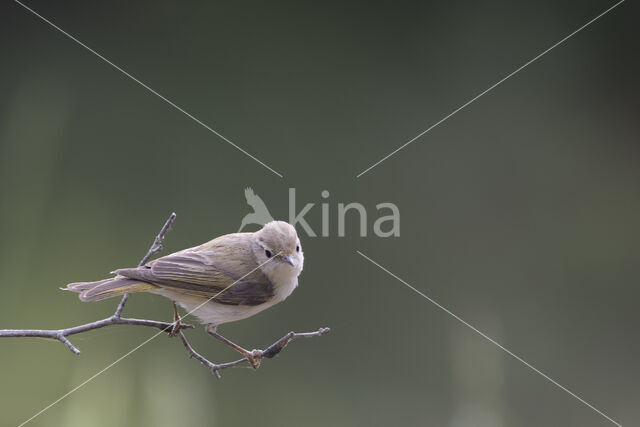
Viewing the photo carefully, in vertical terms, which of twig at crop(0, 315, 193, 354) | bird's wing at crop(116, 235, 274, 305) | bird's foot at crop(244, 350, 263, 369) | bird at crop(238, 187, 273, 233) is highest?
bird at crop(238, 187, 273, 233)

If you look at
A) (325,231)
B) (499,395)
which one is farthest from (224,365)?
(499,395)

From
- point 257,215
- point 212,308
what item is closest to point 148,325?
point 212,308

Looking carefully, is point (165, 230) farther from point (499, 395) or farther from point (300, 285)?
point (499, 395)

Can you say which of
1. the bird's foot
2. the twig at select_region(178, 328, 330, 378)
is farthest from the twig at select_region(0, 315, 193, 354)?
the bird's foot

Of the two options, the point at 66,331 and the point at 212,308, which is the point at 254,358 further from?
the point at 66,331

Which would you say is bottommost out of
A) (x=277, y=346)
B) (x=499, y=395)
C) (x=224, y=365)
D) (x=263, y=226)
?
(x=499, y=395)

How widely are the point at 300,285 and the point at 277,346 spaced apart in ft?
1.21

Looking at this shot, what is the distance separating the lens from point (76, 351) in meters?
1.15

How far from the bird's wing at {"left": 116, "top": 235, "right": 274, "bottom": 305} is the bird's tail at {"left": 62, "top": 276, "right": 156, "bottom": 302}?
0.02m

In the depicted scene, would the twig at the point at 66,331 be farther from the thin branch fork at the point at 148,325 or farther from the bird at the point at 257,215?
the bird at the point at 257,215

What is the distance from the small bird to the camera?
1.48 metres

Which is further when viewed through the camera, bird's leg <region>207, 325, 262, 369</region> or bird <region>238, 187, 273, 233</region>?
bird's leg <region>207, 325, 262, 369</region>

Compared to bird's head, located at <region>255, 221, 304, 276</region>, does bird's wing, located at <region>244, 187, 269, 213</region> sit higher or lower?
higher

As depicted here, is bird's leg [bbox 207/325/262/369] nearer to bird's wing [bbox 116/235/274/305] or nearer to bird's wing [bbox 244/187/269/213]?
bird's wing [bbox 116/235/274/305]
